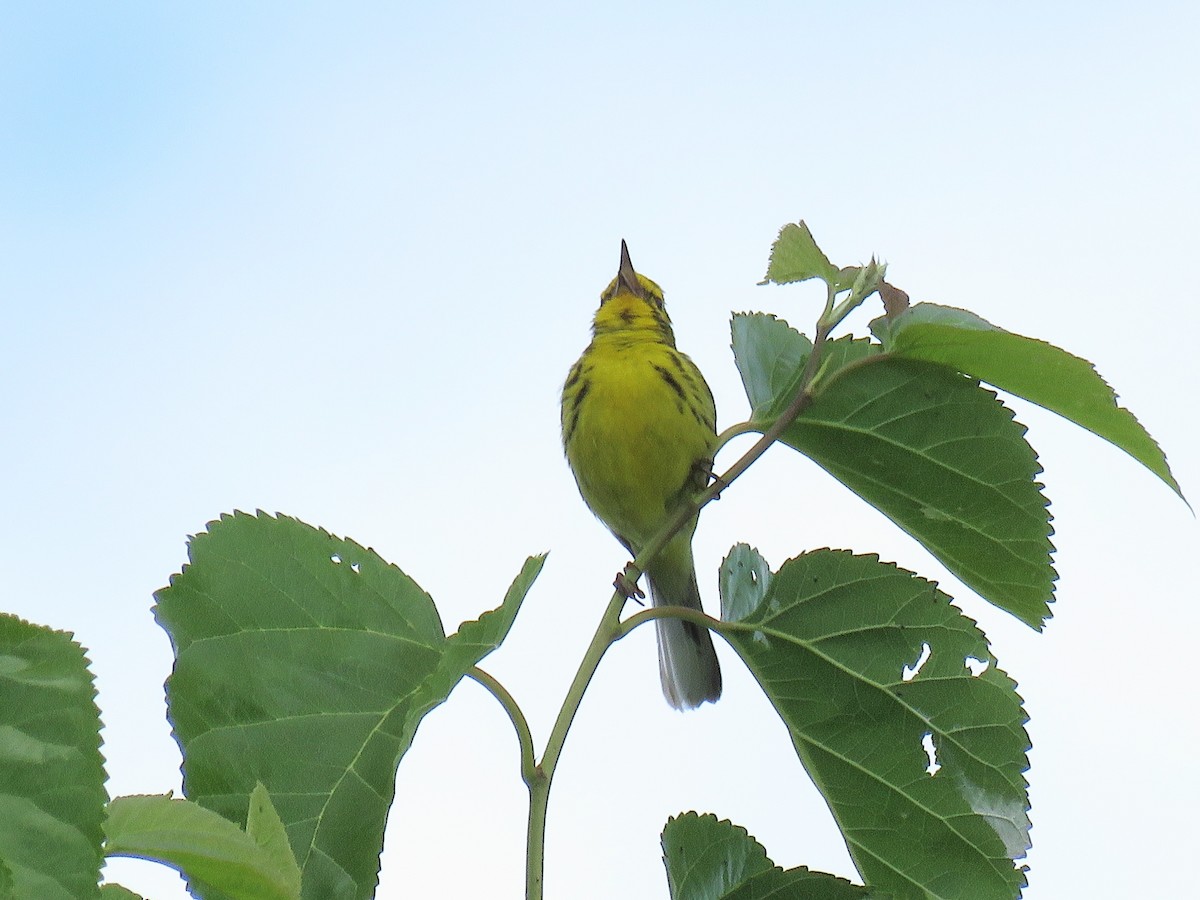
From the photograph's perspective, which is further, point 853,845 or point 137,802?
point 853,845

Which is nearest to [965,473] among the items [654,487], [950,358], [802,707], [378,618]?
[950,358]

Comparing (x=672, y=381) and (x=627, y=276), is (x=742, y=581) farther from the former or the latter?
(x=627, y=276)

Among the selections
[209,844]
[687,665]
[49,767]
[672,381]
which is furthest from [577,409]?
[49,767]

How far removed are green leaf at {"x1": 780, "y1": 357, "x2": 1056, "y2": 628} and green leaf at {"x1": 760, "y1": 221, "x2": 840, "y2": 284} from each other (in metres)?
0.13

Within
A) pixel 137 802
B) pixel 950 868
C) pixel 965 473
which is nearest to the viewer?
pixel 137 802

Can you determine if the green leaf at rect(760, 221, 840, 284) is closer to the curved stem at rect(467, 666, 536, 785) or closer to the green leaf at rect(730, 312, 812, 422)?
the green leaf at rect(730, 312, 812, 422)

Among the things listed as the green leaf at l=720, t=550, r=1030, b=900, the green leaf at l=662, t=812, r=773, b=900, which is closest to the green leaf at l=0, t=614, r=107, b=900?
the green leaf at l=662, t=812, r=773, b=900

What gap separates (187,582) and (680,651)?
3.14 metres

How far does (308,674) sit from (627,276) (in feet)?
13.1

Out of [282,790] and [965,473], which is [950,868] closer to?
[965,473]

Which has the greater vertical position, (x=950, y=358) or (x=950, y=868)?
(x=950, y=358)

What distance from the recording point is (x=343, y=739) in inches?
68.2

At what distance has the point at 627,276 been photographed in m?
5.62

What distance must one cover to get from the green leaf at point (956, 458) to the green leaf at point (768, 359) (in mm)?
55
